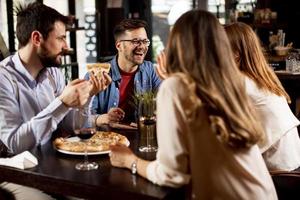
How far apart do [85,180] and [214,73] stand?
0.58 metres

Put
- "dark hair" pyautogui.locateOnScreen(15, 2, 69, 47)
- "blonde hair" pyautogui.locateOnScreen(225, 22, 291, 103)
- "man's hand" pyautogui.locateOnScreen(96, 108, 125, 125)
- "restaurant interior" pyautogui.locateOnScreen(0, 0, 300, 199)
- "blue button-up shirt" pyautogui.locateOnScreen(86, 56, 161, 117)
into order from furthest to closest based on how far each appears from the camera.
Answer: "blue button-up shirt" pyautogui.locateOnScreen(86, 56, 161, 117), "man's hand" pyautogui.locateOnScreen(96, 108, 125, 125), "dark hair" pyautogui.locateOnScreen(15, 2, 69, 47), "blonde hair" pyautogui.locateOnScreen(225, 22, 291, 103), "restaurant interior" pyautogui.locateOnScreen(0, 0, 300, 199)

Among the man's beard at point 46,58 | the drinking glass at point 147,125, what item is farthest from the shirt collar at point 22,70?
the drinking glass at point 147,125

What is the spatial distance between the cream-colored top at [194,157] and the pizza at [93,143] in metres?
0.41

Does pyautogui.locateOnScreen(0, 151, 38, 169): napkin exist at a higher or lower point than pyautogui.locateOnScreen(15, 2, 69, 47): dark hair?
lower

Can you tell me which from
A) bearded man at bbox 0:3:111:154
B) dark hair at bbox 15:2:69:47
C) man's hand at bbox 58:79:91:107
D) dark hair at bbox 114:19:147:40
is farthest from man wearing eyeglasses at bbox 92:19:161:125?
man's hand at bbox 58:79:91:107

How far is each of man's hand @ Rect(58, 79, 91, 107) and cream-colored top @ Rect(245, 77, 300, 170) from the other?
75 centimetres

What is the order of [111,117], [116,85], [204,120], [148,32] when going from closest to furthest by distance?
1. [204,120]
2. [111,117]
3. [116,85]
4. [148,32]

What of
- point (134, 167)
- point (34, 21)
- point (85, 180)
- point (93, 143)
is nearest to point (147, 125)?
point (93, 143)

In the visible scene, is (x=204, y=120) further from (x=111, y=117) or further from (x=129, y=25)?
(x=129, y=25)

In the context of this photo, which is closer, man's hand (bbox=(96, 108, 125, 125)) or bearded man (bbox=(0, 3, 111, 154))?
bearded man (bbox=(0, 3, 111, 154))

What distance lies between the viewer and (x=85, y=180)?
147 centimetres

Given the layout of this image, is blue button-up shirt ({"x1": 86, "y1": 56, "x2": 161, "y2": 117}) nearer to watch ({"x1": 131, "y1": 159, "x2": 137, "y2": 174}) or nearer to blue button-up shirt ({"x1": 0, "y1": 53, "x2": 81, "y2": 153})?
blue button-up shirt ({"x1": 0, "y1": 53, "x2": 81, "y2": 153})

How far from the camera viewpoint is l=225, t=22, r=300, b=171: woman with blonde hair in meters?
1.93

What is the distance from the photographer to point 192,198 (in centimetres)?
141
